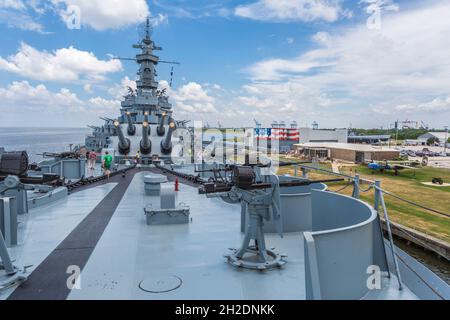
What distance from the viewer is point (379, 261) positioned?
161 inches

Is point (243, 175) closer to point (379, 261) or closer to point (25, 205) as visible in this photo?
point (379, 261)

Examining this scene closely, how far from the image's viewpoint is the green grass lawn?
12047 millimetres

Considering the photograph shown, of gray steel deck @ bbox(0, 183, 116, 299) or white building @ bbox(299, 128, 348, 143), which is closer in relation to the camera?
gray steel deck @ bbox(0, 183, 116, 299)

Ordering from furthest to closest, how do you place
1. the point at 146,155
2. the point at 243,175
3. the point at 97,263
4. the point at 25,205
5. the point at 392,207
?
1. the point at 146,155
2. the point at 392,207
3. the point at 25,205
4. the point at 97,263
5. the point at 243,175

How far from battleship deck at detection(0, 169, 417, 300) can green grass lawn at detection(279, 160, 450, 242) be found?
8.53 meters

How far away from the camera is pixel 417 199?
629 inches

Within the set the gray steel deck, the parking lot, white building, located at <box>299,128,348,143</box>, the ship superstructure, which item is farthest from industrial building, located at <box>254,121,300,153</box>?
the gray steel deck

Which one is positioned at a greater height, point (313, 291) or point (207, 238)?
point (313, 291)

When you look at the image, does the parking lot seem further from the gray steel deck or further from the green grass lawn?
the gray steel deck
